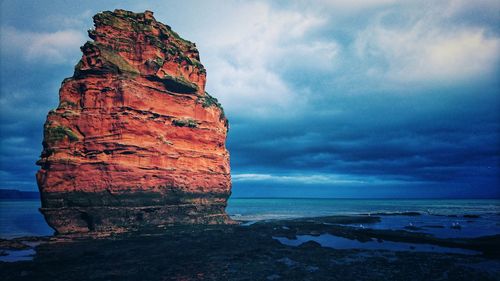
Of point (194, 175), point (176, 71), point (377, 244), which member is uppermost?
point (176, 71)

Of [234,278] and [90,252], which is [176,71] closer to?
[90,252]

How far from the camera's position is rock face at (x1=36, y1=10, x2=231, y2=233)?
28.6 meters

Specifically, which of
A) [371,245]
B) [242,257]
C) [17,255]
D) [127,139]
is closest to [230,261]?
[242,257]

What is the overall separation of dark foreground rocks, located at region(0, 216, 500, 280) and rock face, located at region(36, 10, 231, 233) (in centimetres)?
405

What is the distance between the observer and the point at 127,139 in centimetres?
3022

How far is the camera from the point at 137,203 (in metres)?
30.0

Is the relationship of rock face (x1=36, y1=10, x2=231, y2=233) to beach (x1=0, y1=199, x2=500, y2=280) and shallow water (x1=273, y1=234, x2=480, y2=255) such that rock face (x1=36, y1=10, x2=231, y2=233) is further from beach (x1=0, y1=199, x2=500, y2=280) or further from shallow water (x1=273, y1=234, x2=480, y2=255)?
shallow water (x1=273, y1=234, x2=480, y2=255)

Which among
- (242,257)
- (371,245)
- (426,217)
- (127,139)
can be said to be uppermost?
(127,139)

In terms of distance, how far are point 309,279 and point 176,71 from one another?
29302 millimetres

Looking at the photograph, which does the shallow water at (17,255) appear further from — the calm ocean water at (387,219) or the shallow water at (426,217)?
the shallow water at (426,217)

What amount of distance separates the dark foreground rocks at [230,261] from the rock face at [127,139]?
405 cm

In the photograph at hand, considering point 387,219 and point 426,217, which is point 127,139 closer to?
point 387,219

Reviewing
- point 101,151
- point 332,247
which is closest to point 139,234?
point 101,151

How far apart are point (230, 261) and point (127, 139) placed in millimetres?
18386
